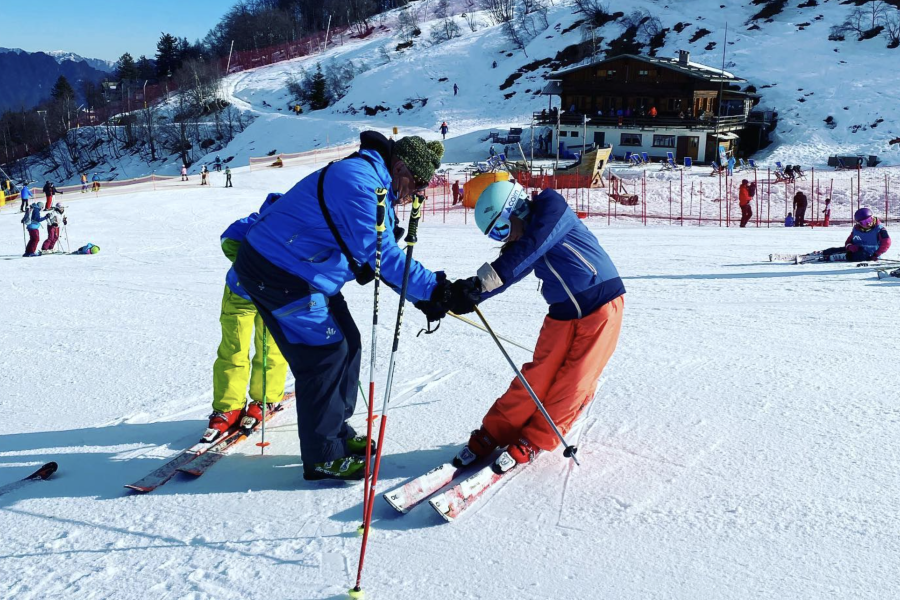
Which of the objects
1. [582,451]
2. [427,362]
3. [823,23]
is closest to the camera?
[582,451]

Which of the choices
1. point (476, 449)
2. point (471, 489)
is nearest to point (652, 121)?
point (476, 449)

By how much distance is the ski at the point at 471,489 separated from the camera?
3.09 metres

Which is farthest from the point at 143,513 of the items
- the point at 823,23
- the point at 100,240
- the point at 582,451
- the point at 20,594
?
the point at 823,23

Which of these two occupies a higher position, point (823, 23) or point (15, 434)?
point (823, 23)

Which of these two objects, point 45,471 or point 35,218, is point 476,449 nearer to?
point 45,471

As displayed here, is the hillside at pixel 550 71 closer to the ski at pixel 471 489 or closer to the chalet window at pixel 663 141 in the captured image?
the chalet window at pixel 663 141

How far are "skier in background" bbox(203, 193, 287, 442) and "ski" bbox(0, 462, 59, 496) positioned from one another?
747 millimetres

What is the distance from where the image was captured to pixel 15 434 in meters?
4.25

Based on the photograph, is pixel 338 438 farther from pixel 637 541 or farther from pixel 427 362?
pixel 427 362

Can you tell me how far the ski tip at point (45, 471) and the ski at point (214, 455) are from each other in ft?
2.16

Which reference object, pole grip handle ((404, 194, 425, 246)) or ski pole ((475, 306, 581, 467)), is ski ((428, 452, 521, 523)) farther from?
pole grip handle ((404, 194, 425, 246))

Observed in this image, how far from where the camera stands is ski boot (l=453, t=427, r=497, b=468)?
357cm

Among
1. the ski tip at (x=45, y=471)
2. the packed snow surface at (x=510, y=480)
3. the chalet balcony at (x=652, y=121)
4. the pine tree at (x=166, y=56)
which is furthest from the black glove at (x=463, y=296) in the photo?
the pine tree at (x=166, y=56)

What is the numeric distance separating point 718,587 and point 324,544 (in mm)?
1523
